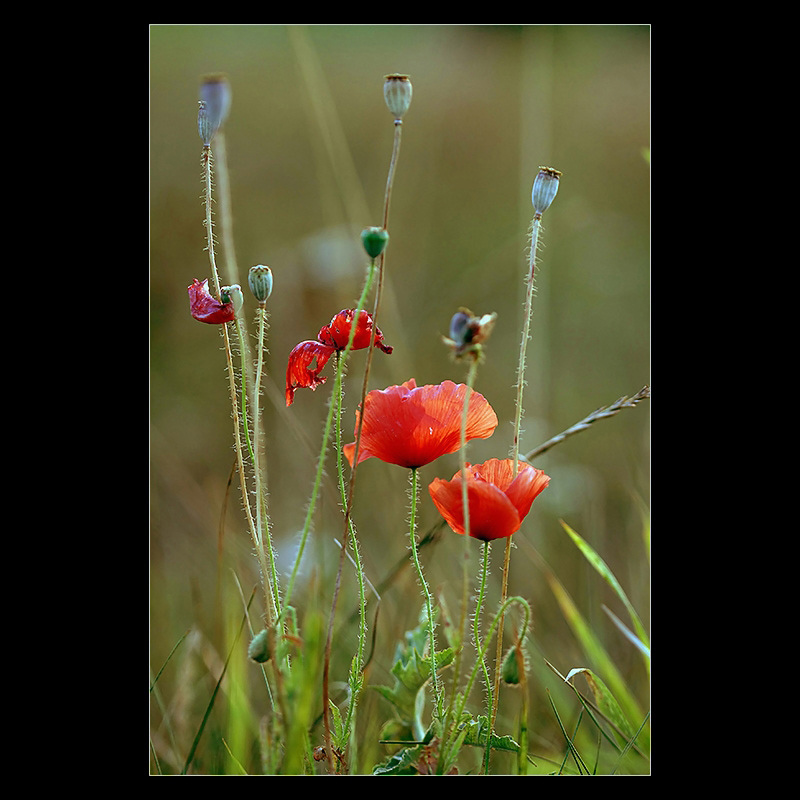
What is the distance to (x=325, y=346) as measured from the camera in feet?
2.32

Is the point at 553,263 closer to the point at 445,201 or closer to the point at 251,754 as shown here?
the point at 445,201

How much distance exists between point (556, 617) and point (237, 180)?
3.04 ft

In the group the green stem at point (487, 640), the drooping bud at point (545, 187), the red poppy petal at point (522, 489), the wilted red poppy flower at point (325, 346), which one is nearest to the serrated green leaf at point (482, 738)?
the green stem at point (487, 640)

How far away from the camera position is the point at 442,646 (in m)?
0.89

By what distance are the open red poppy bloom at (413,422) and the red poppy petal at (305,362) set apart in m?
0.06

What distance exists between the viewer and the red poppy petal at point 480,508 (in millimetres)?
633

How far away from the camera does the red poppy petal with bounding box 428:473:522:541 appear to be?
0.63m

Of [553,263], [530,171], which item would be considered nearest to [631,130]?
[530,171]

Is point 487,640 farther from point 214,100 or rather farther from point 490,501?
point 214,100

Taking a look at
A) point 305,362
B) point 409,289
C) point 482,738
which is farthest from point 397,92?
point 409,289

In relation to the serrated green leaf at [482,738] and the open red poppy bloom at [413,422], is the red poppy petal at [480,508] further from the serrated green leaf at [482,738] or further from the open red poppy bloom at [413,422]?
the serrated green leaf at [482,738]

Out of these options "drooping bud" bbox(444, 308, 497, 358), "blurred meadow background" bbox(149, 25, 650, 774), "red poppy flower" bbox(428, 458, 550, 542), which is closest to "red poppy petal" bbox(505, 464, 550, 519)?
"red poppy flower" bbox(428, 458, 550, 542)

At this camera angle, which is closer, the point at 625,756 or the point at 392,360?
the point at 625,756

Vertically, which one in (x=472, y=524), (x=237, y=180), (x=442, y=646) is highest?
(x=237, y=180)
